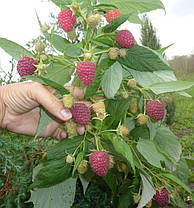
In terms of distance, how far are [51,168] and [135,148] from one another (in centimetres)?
18

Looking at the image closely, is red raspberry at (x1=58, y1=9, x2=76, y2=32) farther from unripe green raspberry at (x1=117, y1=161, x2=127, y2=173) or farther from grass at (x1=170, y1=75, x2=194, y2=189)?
grass at (x1=170, y1=75, x2=194, y2=189)

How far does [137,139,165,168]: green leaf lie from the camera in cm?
47

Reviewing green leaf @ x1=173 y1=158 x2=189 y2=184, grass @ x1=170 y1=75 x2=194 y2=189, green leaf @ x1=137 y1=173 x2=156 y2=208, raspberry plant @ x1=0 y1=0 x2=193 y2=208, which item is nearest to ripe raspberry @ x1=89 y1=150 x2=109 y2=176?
raspberry plant @ x1=0 y1=0 x2=193 y2=208

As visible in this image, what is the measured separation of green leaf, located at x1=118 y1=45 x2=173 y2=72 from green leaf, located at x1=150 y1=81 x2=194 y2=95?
0.17ft

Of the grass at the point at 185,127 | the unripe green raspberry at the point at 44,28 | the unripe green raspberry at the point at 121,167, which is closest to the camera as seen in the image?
the unripe green raspberry at the point at 44,28

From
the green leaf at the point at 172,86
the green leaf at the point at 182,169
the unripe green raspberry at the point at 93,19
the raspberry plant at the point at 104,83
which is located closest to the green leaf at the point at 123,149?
the raspberry plant at the point at 104,83

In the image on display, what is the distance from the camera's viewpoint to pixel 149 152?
48cm

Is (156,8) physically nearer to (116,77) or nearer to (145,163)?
(116,77)

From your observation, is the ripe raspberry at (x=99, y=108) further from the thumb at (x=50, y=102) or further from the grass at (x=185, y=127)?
the grass at (x=185, y=127)

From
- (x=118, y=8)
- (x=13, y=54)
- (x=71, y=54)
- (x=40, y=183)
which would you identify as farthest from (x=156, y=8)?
(x=40, y=183)

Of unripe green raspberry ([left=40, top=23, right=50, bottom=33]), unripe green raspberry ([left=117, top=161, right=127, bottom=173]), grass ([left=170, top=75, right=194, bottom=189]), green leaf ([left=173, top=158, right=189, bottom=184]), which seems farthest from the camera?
grass ([left=170, top=75, right=194, bottom=189])

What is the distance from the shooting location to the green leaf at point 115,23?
40 centimetres

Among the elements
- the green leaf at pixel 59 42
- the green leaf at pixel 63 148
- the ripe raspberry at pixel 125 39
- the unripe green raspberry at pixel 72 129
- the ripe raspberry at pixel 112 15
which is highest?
the ripe raspberry at pixel 112 15

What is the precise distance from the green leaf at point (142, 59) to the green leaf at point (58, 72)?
12cm
